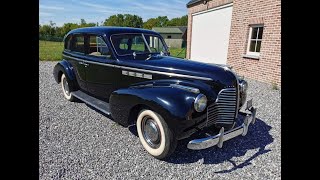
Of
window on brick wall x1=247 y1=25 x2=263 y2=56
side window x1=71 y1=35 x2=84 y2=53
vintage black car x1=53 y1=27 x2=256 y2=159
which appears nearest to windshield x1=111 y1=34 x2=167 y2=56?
vintage black car x1=53 y1=27 x2=256 y2=159

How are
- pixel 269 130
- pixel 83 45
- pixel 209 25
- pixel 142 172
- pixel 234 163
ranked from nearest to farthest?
pixel 142 172 → pixel 234 163 → pixel 269 130 → pixel 83 45 → pixel 209 25

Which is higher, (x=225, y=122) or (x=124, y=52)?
(x=124, y=52)

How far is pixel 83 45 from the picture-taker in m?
5.05

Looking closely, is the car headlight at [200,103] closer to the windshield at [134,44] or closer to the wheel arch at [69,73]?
the windshield at [134,44]

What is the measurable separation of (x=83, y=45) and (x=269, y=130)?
14.1ft

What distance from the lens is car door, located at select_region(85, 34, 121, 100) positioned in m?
4.19

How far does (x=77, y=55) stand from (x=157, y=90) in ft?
9.48

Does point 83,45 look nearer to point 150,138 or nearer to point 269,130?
point 150,138

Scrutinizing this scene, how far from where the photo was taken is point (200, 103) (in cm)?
291

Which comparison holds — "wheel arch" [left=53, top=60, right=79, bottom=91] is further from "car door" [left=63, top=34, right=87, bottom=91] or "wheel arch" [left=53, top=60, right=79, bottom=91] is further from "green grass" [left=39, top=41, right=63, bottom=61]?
"green grass" [left=39, top=41, right=63, bottom=61]

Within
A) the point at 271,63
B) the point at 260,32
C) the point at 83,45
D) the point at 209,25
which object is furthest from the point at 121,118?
the point at 209,25

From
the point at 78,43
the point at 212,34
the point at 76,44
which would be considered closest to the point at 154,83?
the point at 78,43

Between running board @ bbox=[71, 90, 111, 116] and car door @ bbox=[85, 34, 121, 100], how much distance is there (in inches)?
4.4
